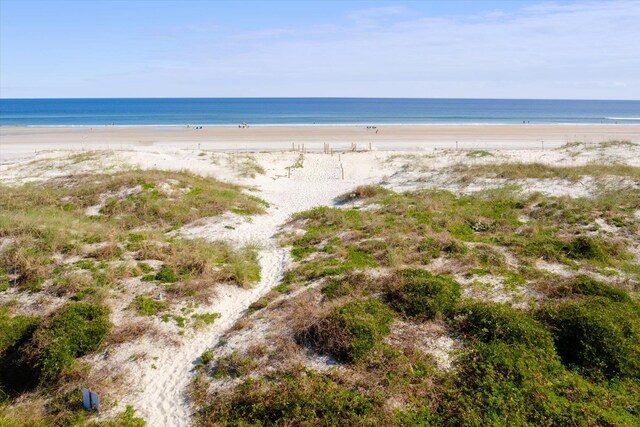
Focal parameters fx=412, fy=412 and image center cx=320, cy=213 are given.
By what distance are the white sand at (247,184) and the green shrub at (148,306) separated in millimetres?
1250

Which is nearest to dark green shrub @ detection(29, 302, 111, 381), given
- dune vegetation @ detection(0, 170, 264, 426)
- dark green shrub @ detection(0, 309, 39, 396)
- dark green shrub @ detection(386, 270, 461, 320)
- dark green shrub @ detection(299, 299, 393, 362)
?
dune vegetation @ detection(0, 170, 264, 426)

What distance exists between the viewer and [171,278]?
14445 mm

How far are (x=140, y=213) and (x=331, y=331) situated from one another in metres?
15.1

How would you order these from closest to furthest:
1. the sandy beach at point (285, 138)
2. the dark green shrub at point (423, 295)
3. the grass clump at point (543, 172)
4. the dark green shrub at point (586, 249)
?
the dark green shrub at point (423, 295) → the dark green shrub at point (586, 249) → the grass clump at point (543, 172) → the sandy beach at point (285, 138)

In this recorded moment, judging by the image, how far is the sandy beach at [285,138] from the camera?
178 ft

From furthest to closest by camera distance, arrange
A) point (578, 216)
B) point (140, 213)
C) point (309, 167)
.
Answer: point (309, 167) → point (140, 213) → point (578, 216)

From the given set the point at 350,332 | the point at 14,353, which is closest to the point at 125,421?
the point at 14,353

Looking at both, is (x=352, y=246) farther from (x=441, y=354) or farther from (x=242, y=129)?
(x=242, y=129)

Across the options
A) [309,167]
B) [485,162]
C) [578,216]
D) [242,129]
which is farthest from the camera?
[242,129]

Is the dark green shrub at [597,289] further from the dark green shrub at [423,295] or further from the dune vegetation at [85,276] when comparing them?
the dune vegetation at [85,276]

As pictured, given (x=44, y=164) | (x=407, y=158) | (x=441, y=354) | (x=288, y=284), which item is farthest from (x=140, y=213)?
(x=407, y=158)

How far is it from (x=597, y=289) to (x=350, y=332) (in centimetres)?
766

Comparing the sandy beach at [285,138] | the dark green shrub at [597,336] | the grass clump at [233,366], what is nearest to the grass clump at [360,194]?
the dark green shrub at [597,336]

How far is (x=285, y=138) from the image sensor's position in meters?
64.0
